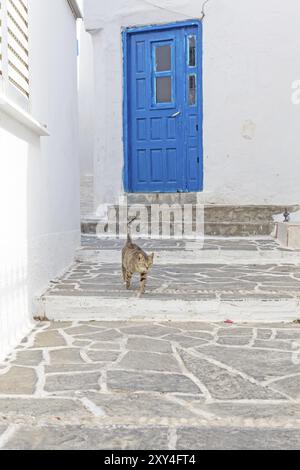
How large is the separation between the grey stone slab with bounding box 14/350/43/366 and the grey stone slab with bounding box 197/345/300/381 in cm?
113

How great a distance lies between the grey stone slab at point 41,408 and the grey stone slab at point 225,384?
740 mm

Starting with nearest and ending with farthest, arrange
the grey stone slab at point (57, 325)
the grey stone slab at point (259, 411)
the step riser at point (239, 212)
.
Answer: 1. the grey stone slab at point (259, 411)
2. the grey stone slab at point (57, 325)
3. the step riser at point (239, 212)

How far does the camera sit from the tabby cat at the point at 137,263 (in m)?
4.24

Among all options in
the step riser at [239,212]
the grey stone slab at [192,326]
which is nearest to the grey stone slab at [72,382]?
the grey stone slab at [192,326]

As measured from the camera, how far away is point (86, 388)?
269 cm

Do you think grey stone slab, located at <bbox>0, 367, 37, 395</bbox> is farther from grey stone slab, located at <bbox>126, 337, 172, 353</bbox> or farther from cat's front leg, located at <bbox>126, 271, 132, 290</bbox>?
cat's front leg, located at <bbox>126, 271, 132, 290</bbox>

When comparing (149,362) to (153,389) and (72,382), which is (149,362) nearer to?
(153,389)

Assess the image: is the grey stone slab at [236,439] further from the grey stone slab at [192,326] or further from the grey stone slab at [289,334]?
Result: the grey stone slab at [192,326]

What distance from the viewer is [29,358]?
3.26 m

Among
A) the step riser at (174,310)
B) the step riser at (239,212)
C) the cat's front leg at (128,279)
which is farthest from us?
the step riser at (239,212)

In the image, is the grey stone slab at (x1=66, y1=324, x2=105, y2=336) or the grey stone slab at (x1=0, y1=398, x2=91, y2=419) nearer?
the grey stone slab at (x1=0, y1=398, x2=91, y2=419)

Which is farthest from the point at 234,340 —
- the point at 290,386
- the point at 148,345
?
the point at 290,386

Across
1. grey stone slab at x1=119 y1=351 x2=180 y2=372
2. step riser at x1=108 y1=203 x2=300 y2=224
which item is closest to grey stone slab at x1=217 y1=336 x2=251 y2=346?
grey stone slab at x1=119 y1=351 x2=180 y2=372

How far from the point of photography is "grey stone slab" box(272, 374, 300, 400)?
2.61m
